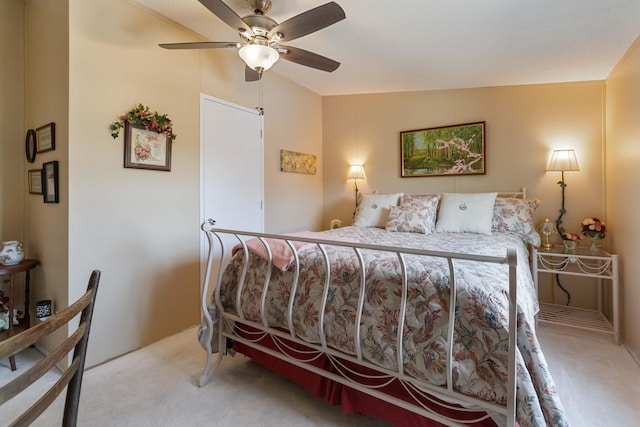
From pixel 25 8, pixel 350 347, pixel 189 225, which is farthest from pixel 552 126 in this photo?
pixel 25 8

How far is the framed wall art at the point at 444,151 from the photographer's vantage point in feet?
10.5

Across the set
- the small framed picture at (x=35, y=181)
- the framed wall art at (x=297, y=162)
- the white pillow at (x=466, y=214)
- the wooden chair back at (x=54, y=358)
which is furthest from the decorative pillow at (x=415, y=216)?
the small framed picture at (x=35, y=181)

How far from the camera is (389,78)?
124 inches

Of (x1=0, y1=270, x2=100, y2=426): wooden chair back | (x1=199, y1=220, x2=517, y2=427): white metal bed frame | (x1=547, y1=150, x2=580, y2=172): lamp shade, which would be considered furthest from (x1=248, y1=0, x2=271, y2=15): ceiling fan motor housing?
(x1=547, y1=150, x2=580, y2=172): lamp shade

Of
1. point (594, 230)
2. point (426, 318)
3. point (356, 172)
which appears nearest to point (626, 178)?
point (594, 230)

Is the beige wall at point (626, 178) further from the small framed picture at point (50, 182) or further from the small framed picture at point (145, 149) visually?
the small framed picture at point (50, 182)

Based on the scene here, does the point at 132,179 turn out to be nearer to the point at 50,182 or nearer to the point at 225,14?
the point at 50,182

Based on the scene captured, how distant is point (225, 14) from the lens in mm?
1642

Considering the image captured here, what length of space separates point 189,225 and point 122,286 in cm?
66

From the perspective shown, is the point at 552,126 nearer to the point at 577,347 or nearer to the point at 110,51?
the point at 577,347

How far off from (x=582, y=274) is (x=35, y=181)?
14.0 feet

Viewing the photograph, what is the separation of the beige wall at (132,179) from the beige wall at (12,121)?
833 millimetres

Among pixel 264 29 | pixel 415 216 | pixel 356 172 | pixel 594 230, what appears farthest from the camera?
pixel 356 172

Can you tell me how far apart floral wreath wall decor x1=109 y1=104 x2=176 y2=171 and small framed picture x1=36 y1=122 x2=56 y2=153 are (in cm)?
36
